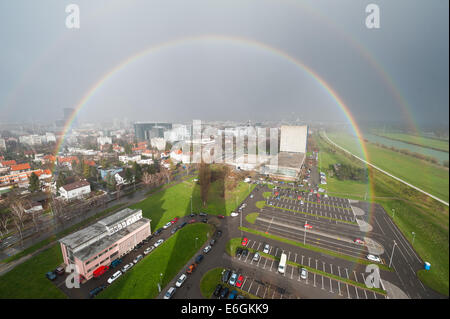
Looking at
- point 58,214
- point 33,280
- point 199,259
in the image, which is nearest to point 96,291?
point 33,280

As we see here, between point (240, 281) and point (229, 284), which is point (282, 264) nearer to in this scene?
point (240, 281)

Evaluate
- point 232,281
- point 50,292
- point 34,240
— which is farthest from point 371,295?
point 34,240

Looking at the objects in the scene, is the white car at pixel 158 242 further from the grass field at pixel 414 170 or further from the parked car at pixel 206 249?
the grass field at pixel 414 170

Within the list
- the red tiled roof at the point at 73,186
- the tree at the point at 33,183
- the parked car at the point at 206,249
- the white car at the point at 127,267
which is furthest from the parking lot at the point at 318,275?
the tree at the point at 33,183

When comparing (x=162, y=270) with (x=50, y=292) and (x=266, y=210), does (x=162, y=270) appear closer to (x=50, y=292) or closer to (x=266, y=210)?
(x=50, y=292)

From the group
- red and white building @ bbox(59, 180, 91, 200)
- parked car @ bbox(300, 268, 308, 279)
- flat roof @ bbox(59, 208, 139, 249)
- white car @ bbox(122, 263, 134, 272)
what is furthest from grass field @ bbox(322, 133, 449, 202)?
red and white building @ bbox(59, 180, 91, 200)

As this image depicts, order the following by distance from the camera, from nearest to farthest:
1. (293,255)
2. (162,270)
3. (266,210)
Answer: (162,270) → (293,255) → (266,210)

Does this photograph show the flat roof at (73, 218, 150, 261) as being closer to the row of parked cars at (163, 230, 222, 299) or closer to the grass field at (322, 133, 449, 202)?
the row of parked cars at (163, 230, 222, 299)
